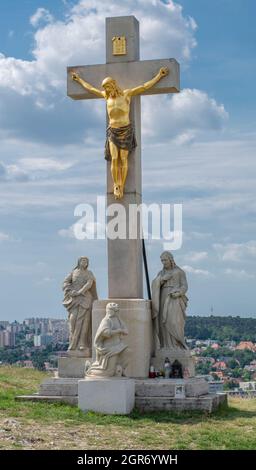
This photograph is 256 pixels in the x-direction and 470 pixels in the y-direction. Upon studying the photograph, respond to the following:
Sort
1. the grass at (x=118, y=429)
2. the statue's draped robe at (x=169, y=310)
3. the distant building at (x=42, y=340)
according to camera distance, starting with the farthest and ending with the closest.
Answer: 1. the distant building at (x=42, y=340)
2. the statue's draped robe at (x=169, y=310)
3. the grass at (x=118, y=429)

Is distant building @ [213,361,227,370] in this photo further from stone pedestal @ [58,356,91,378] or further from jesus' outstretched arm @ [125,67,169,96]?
jesus' outstretched arm @ [125,67,169,96]

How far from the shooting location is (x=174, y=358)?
17312mm

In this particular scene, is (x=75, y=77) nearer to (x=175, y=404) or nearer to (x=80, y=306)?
(x=80, y=306)

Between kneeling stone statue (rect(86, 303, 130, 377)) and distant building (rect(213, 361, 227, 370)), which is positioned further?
distant building (rect(213, 361, 227, 370))

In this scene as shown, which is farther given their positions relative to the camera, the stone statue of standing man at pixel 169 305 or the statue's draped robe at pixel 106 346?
the stone statue of standing man at pixel 169 305

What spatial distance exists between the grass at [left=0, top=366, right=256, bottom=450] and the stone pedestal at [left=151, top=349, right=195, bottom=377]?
3.44 ft

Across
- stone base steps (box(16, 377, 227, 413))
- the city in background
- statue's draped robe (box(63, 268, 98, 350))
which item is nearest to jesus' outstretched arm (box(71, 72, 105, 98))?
statue's draped robe (box(63, 268, 98, 350))

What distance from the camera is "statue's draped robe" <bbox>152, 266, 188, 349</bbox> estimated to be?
17.4 metres

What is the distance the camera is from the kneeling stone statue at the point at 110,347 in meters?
16.0

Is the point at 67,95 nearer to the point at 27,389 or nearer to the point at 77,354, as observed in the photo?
the point at 77,354

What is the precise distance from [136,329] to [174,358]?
96 cm

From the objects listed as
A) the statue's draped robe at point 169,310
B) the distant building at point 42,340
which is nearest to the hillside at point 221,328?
the distant building at point 42,340

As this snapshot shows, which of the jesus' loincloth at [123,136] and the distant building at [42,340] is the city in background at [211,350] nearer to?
the distant building at [42,340]

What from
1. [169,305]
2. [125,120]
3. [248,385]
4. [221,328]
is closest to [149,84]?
[125,120]
